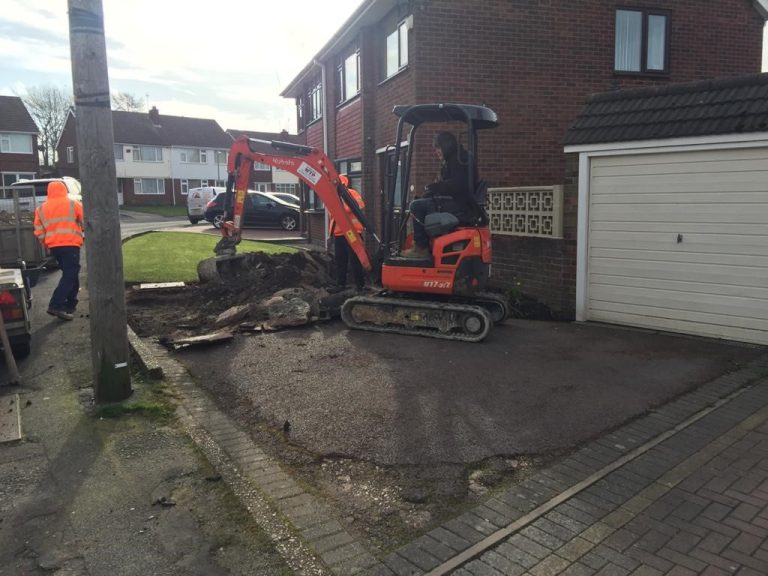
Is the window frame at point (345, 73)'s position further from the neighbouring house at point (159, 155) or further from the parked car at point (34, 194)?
the neighbouring house at point (159, 155)

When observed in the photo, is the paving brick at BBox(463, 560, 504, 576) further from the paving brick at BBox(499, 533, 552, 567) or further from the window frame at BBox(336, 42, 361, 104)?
the window frame at BBox(336, 42, 361, 104)

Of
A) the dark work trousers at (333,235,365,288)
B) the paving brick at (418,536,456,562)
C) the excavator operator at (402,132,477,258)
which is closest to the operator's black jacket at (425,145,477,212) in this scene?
the excavator operator at (402,132,477,258)

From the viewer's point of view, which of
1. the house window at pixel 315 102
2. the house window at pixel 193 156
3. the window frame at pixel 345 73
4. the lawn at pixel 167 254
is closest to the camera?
the lawn at pixel 167 254

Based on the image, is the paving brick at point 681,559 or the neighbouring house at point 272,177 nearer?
the paving brick at point 681,559

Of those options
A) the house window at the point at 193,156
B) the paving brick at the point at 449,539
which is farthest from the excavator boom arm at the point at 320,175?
the house window at the point at 193,156

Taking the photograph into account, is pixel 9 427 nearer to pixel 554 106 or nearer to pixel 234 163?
pixel 234 163

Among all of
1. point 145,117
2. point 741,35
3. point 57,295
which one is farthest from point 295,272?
point 145,117

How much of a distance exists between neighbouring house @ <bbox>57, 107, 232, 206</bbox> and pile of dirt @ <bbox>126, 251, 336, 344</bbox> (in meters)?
48.2

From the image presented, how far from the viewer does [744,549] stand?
3248 mm

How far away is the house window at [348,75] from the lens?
16234mm

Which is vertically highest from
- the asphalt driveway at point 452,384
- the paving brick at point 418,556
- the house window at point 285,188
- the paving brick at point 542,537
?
the house window at point 285,188

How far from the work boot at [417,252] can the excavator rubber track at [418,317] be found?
0.58m

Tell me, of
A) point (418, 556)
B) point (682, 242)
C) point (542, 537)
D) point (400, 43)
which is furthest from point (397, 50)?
point (418, 556)

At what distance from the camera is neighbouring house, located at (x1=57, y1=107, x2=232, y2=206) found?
56031 millimetres
